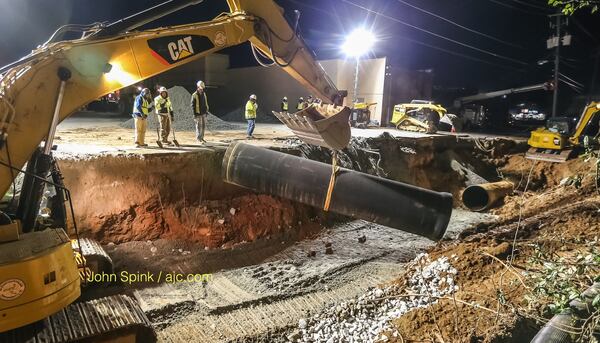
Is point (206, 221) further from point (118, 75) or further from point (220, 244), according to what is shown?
point (118, 75)

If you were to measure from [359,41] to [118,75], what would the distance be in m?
16.3

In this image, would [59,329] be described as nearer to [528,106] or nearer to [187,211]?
[187,211]

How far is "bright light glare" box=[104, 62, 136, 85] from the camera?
4180mm

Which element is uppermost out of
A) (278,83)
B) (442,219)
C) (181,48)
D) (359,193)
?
(278,83)

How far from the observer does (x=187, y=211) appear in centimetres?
802

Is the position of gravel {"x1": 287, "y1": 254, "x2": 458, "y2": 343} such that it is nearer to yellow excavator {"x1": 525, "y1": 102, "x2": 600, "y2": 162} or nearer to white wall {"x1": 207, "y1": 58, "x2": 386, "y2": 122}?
yellow excavator {"x1": 525, "y1": 102, "x2": 600, "y2": 162}

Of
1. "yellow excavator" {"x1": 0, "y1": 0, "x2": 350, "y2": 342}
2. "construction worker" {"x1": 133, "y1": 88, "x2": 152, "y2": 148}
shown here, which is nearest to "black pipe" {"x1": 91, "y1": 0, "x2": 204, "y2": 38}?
"yellow excavator" {"x1": 0, "y1": 0, "x2": 350, "y2": 342}

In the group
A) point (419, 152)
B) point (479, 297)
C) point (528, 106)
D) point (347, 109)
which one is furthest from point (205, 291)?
point (528, 106)

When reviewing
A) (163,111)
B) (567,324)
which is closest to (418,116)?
(163,111)

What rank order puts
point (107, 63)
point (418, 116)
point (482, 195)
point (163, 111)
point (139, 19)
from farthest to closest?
point (418, 116), point (163, 111), point (482, 195), point (139, 19), point (107, 63)

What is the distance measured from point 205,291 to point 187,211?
2.28 m

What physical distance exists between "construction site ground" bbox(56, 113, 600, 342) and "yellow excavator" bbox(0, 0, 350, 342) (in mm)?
1668

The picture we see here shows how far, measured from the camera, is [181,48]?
185 inches

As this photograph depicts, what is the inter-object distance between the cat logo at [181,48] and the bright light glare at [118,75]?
0.57 meters
